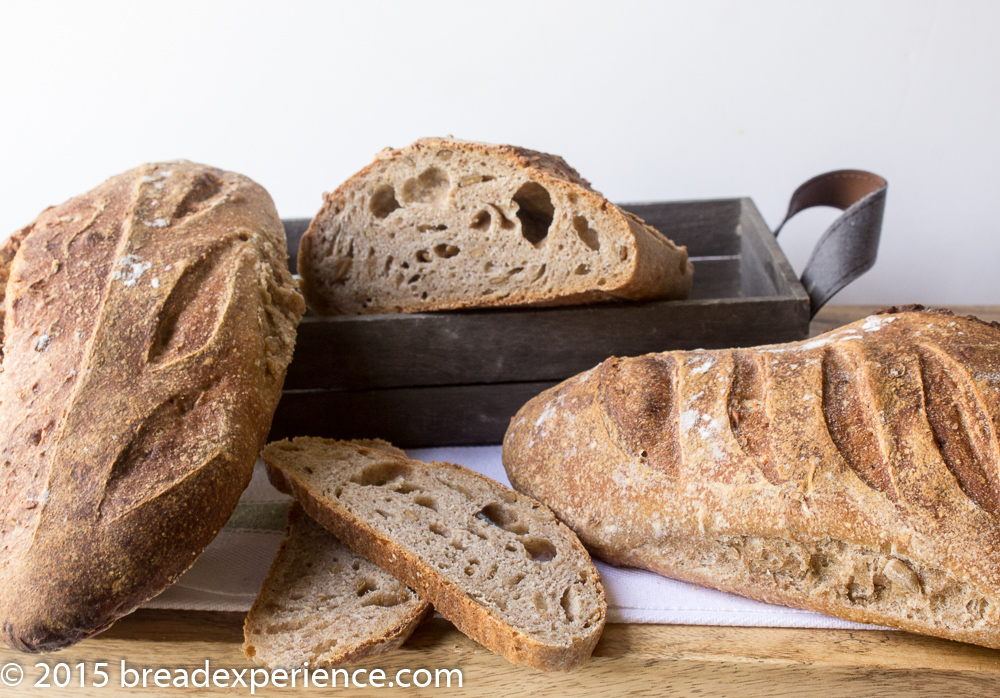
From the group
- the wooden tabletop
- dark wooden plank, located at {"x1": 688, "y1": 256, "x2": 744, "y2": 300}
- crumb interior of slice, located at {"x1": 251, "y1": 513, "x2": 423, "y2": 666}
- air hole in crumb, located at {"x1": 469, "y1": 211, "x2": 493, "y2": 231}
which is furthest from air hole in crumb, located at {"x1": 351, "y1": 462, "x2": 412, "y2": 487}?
dark wooden plank, located at {"x1": 688, "y1": 256, "x2": 744, "y2": 300}

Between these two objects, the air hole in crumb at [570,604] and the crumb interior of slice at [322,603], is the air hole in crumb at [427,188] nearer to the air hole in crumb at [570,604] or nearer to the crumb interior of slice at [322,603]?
the crumb interior of slice at [322,603]

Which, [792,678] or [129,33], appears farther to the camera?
[129,33]

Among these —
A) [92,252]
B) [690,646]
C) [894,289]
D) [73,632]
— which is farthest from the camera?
[894,289]

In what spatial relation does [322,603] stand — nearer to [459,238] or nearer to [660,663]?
[660,663]

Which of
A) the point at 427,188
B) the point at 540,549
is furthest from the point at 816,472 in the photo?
Answer: the point at 427,188

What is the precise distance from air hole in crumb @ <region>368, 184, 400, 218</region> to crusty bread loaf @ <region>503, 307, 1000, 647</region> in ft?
2.53

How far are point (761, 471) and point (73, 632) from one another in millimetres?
1142

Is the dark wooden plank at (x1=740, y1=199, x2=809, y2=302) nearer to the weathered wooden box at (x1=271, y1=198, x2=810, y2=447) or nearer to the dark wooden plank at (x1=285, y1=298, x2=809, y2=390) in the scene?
the weathered wooden box at (x1=271, y1=198, x2=810, y2=447)

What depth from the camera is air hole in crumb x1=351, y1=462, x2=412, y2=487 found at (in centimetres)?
156

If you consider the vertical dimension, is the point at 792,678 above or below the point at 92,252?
below

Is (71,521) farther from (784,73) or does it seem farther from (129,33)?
(784,73)

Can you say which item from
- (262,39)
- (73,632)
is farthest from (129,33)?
(73,632)

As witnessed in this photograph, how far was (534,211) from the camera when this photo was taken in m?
1.92

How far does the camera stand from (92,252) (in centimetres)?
156
